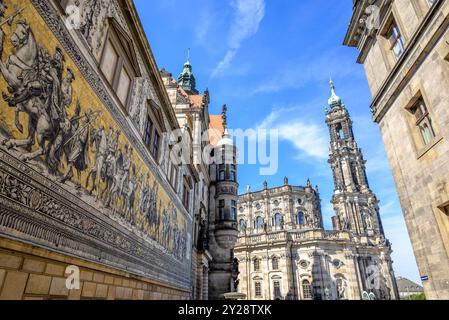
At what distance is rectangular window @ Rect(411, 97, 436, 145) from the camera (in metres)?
7.74

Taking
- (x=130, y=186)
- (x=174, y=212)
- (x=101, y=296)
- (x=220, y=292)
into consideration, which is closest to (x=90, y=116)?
(x=130, y=186)

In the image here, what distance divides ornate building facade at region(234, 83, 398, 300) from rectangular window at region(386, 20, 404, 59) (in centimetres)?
3408

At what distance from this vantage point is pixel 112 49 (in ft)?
22.4

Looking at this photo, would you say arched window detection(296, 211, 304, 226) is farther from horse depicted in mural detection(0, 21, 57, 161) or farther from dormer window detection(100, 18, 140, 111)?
horse depicted in mural detection(0, 21, 57, 161)

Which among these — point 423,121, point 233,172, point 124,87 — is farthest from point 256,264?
point 124,87

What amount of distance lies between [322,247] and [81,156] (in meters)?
40.2

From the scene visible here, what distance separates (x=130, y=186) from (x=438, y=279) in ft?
28.6

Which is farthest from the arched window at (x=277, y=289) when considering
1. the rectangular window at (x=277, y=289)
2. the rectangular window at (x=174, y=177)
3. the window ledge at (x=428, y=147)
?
the window ledge at (x=428, y=147)

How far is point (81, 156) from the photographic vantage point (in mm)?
4633

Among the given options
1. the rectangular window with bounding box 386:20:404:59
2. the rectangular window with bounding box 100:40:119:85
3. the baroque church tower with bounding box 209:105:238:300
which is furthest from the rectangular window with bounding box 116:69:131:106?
the baroque church tower with bounding box 209:105:238:300

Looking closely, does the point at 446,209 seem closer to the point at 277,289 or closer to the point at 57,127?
the point at 57,127

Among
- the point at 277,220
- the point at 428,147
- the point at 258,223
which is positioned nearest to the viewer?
the point at 428,147

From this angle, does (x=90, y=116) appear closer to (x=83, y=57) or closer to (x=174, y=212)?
(x=83, y=57)

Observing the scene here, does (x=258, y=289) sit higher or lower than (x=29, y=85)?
lower
